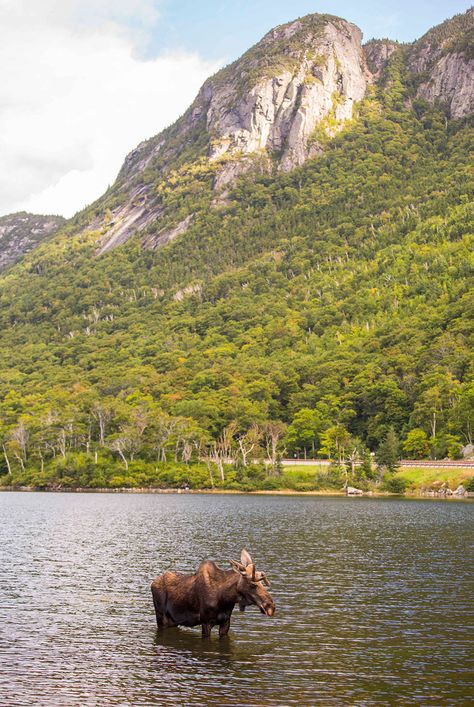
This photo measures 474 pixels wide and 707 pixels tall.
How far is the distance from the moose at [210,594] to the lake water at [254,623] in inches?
30.2

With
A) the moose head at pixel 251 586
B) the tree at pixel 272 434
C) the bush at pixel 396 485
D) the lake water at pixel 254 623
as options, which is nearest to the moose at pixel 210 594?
the moose head at pixel 251 586

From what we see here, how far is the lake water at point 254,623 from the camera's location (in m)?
20.2

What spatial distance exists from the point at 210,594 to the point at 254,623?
5.04m

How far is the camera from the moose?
23.8 meters

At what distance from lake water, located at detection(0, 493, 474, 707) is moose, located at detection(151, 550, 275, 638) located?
0.77 meters

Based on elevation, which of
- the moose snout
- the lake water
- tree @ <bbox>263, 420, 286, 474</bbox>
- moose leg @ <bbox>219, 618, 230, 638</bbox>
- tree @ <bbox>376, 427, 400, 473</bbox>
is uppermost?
tree @ <bbox>263, 420, 286, 474</bbox>

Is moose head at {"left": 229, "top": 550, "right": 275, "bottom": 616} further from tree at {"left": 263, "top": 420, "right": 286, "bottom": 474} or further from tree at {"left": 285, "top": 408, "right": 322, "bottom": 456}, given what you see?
tree at {"left": 285, "top": 408, "right": 322, "bottom": 456}

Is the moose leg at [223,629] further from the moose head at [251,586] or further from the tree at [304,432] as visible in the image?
the tree at [304,432]

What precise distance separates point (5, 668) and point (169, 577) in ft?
20.2

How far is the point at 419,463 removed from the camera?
12294cm

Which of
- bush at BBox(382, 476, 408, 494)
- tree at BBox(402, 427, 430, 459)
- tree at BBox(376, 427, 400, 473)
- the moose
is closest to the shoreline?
bush at BBox(382, 476, 408, 494)

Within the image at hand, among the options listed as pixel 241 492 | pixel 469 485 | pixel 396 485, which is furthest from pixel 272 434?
pixel 469 485

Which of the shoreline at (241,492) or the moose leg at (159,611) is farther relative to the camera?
the shoreline at (241,492)

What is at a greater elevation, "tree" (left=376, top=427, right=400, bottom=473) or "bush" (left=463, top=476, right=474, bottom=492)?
"tree" (left=376, top=427, right=400, bottom=473)
